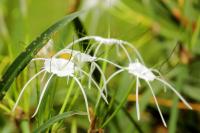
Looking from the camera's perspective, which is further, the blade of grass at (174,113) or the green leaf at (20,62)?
the blade of grass at (174,113)

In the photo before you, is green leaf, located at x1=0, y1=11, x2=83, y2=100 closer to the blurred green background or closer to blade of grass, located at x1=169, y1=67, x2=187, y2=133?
the blurred green background

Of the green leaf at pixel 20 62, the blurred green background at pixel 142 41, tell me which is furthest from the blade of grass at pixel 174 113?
the green leaf at pixel 20 62

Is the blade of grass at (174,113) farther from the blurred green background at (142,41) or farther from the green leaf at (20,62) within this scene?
the green leaf at (20,62)

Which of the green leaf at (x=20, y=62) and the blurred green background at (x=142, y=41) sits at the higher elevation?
the green leaf at (x=20, y=62)

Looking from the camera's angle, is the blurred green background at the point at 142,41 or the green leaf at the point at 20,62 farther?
the blurred green background at the point at 142,41

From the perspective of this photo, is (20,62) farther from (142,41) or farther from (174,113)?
(142,41)

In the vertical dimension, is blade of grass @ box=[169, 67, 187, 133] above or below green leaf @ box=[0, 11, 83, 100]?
below

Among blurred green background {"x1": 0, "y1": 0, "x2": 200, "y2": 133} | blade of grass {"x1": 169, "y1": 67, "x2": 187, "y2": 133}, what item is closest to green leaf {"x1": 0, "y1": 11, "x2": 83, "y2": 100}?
blurred green background {"x1": 0, "y1": 0, "x2": 200, "y2": 133}

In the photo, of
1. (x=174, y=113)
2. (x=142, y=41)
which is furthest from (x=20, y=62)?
(x=142, y=41)
